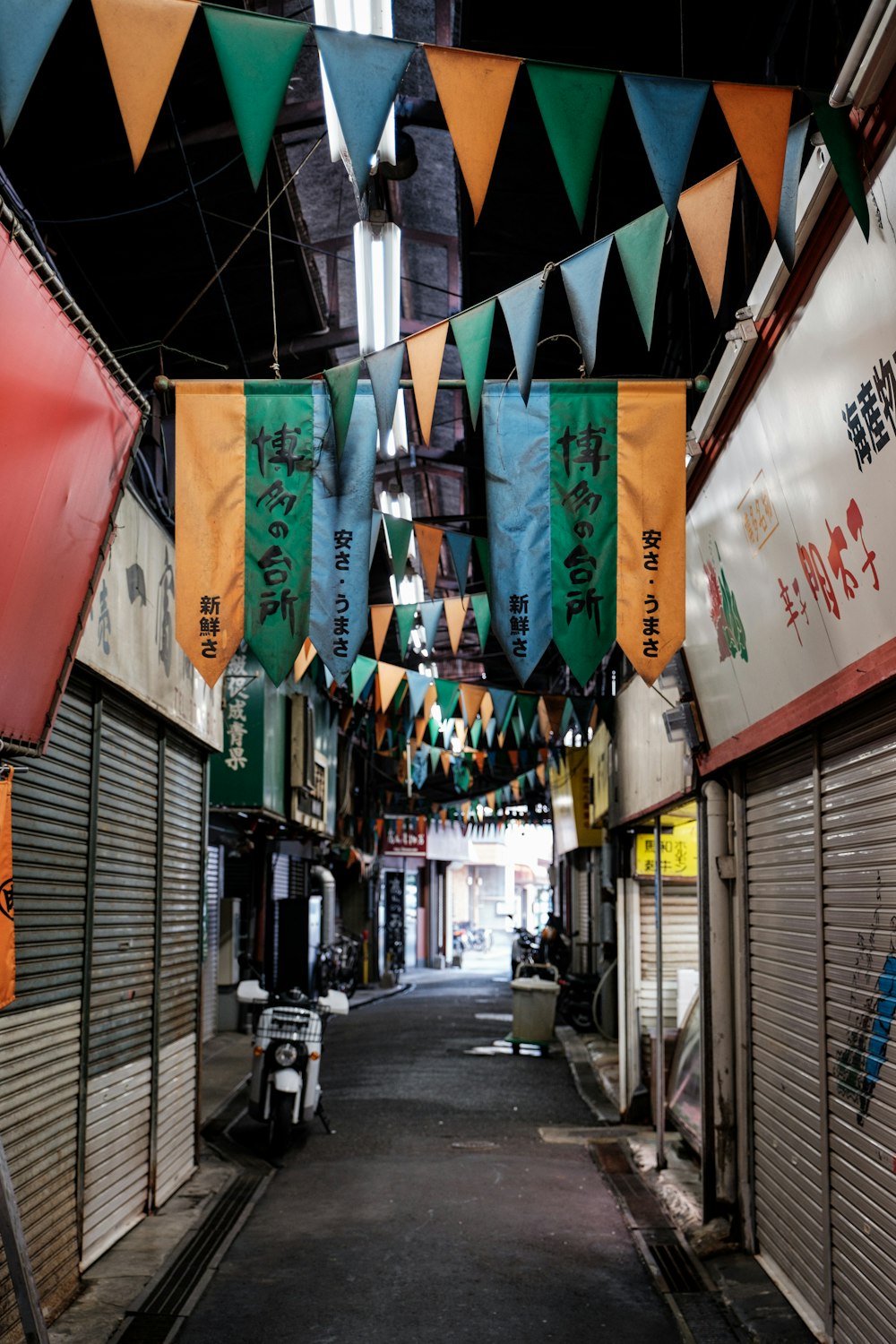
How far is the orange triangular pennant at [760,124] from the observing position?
4.30 meters

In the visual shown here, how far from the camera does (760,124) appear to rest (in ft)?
14.1

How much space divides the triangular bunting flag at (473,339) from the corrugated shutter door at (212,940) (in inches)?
559

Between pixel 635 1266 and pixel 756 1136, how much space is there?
117 cm

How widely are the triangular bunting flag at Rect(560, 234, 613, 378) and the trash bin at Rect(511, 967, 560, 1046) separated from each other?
15042mm

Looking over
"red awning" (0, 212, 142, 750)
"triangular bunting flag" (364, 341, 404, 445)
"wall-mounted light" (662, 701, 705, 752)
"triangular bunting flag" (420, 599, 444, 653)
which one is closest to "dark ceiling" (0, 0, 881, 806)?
"triangular bunting flag" (364, 341, 404, 445)

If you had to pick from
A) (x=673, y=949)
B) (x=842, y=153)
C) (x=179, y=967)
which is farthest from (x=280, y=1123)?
(x=842, y=153)

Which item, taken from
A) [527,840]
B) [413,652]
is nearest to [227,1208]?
[413,652]

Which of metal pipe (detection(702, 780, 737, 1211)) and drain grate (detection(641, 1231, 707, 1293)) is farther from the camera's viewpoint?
metal pipe (detection(702, 780, 737, 1211))

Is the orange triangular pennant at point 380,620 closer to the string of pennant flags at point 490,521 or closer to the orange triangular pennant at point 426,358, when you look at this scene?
the string of pennant flags at point 490,521

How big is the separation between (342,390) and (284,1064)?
24.0ft

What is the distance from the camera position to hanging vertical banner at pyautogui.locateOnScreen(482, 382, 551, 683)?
640 centimetres

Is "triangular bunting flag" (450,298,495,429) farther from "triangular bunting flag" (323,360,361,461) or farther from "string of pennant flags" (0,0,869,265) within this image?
"string of pennant flags" (0,0,869,265)

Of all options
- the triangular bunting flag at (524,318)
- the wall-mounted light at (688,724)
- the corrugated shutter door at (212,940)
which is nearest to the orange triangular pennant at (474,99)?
the triangular bunting flag at (524,318)

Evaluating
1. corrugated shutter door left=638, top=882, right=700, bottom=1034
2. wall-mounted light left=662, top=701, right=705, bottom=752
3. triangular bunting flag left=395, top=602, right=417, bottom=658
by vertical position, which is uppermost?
triangular bunting flag left=395, top=602, right=417, bottom=658
